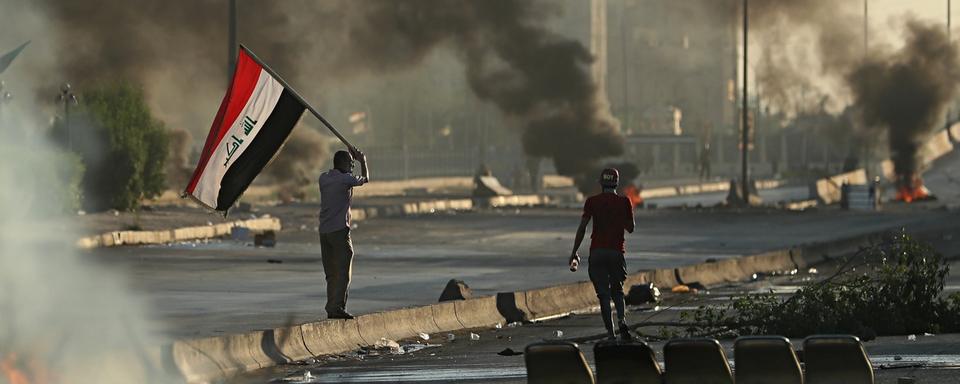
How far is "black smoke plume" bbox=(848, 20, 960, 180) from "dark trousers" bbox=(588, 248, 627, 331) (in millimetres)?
57447

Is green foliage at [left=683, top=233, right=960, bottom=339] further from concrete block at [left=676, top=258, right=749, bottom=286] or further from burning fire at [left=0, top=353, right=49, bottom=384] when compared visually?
concrete block at [left=676, top=258, right=749, bottom=286]

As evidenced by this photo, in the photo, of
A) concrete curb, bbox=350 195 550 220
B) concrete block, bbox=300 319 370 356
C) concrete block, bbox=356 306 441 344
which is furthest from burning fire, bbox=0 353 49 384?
concrete curb, bbox=350 195 550 220

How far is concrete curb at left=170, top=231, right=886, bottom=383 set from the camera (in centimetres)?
1531

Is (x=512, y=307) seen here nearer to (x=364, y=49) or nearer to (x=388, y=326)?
Result: (x=388, y=326)

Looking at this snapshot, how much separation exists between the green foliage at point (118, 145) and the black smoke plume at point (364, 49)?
7.58 ft

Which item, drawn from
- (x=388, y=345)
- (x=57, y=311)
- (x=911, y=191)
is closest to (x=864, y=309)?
(x=388, y=345)

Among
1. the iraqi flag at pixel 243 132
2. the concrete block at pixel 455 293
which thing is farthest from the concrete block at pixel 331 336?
the concrete block at pixel 455 293

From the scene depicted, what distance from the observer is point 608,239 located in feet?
56.7

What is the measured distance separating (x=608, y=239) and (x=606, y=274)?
0.32 m

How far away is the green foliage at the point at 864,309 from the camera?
18.1m

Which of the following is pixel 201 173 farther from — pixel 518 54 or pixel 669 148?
pixel 669 148

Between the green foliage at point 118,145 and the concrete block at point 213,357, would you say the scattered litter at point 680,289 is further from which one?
the green foliage at point 118,145

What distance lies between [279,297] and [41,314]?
7.20 m

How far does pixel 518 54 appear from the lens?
5866cm
